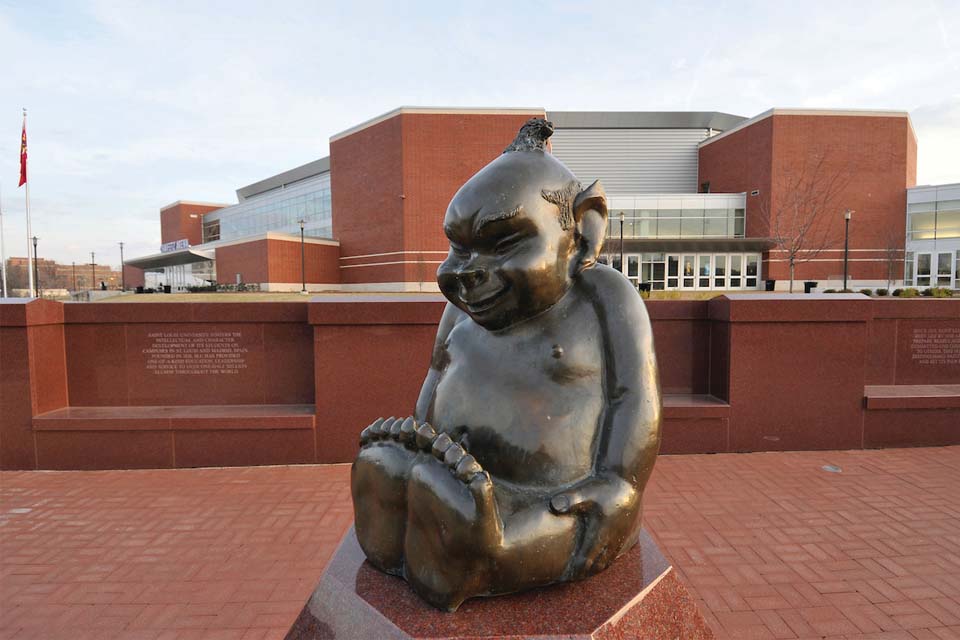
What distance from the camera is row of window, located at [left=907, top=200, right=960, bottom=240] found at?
117 ft

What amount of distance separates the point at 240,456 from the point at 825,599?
5249mm

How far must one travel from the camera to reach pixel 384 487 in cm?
163

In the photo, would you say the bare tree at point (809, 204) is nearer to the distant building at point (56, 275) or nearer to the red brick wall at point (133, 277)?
the distant building at point (56, 275)

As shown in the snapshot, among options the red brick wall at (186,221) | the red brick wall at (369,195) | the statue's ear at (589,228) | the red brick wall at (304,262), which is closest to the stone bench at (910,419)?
the statue's ear at (589,228)

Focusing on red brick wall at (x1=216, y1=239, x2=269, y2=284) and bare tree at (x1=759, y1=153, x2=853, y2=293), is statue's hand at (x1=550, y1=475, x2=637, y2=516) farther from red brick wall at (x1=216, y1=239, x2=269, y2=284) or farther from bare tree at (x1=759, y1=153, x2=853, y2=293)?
red brick wall at (x1=216, y1=239, x2=269, y2=284)

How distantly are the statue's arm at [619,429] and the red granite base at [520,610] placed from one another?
0.47 feet

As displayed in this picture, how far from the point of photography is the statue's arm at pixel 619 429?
A: 1.62m

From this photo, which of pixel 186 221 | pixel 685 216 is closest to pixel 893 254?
pixel 685 216

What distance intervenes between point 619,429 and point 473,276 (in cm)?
66

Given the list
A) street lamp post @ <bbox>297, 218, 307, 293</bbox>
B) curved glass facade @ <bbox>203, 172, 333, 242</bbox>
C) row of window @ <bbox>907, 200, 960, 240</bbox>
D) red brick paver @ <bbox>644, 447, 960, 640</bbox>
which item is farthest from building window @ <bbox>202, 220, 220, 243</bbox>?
red brick paver @ <bbox>644, 447, 960, 640</bbox>

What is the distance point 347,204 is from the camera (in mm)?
42281

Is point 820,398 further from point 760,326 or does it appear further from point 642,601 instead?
point 642,601

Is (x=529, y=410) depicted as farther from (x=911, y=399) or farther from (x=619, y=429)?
(x=911, y=399)

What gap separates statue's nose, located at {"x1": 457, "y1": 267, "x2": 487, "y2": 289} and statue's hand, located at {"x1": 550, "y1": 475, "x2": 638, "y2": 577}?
2.19 feet
